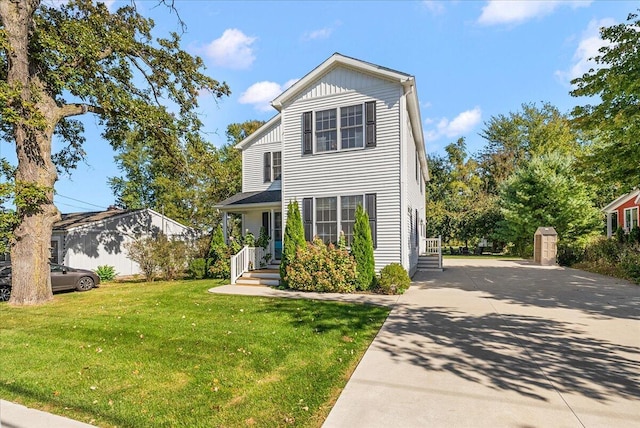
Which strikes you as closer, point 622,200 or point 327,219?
point 327,219

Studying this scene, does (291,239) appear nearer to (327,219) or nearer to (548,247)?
(327,219)

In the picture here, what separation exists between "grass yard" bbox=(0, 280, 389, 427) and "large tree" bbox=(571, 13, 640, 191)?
31.4 ft

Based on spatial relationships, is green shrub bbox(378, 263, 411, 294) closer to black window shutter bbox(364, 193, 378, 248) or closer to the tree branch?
black window shutter bbox(364, 193, 378, 248)

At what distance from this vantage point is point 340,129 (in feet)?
36.7

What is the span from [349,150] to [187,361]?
26.8 feet

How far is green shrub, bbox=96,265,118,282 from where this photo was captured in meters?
17.5

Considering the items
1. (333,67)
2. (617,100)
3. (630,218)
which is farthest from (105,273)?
(630,218)

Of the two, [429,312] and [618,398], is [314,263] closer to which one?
[429,312]

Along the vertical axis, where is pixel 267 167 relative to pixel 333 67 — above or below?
below

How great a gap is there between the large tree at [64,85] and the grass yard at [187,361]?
2.78 m

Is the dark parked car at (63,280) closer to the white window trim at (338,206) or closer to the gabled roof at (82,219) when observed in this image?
the gabled roof at (82,219)

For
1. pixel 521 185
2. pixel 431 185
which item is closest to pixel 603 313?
pixel 521 185

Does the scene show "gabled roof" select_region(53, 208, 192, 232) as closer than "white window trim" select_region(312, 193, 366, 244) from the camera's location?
No

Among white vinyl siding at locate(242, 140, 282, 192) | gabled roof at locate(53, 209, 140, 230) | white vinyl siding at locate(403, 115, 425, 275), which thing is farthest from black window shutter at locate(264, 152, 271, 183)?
gabled roof at locate(53, 209, 140, 230)
